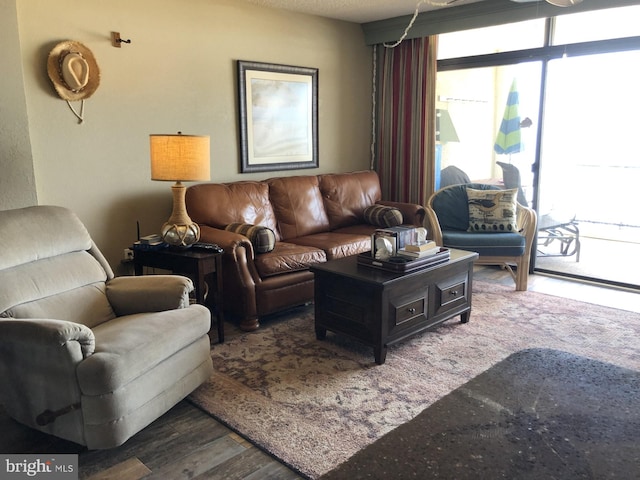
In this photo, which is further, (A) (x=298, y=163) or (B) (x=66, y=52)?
(A) (x=298, y=163)

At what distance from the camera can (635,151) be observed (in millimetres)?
4457

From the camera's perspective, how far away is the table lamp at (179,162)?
319cm

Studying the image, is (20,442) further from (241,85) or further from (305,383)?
(241,85)

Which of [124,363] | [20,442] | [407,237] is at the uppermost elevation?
[407,237]

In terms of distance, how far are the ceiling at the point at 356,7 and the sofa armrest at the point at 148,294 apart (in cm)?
279

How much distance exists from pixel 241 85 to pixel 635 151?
3381mm

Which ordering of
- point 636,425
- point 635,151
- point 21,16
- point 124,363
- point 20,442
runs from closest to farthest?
point 636,425, point 124,363, point 20,442, point 21,16, point 635,151

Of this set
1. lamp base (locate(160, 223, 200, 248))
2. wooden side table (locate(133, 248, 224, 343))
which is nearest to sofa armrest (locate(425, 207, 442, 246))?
wooden side table (locate(133, 248, 224, 343))

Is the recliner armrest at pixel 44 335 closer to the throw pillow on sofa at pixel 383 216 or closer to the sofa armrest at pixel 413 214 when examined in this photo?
the throw pillow on sofa at pixel 383 216

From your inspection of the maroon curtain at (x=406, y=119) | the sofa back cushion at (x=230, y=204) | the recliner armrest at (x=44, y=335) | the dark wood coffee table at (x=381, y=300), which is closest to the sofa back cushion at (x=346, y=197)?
the maroon curtain at (x=406, y=119)

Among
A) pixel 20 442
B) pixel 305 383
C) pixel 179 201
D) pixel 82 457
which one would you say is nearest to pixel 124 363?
Answer: pixel 82 457

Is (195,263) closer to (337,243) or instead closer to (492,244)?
(337,243)

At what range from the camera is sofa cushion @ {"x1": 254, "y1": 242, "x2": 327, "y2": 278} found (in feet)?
11.7

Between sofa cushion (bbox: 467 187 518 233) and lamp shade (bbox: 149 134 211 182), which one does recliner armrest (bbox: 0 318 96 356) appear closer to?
lamp shade (bbox: 149 134 211 182)
